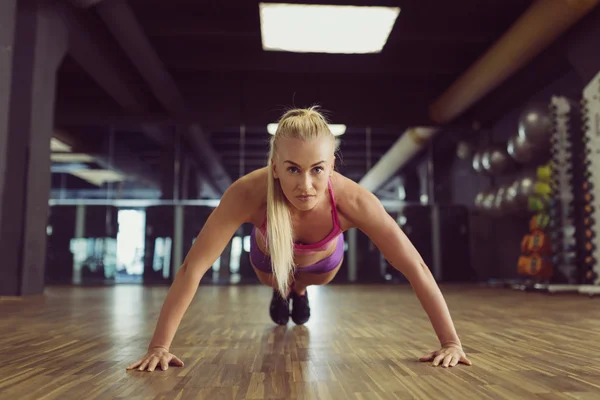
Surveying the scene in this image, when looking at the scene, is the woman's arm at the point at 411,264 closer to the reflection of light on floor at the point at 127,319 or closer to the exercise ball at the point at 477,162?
the reflection of light on floor at the point at 127,319

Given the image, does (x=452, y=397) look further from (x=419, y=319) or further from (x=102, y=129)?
(x=102, y=129)

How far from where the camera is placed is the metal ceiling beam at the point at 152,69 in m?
4.36

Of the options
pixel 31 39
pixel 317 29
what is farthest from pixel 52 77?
pixel 317 29

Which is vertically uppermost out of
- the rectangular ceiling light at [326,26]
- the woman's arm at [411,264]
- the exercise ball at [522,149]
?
the rectangular ceiling light at [326,26]

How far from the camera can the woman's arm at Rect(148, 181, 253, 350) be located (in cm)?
144

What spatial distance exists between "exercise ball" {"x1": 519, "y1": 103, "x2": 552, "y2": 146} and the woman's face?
3842mm

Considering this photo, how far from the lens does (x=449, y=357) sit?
143cm

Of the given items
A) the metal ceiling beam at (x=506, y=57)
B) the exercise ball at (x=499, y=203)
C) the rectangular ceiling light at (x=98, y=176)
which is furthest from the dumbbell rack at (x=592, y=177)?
the rectangular ceiling light at (x=98, y=176)

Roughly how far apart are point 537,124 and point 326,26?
2167mm

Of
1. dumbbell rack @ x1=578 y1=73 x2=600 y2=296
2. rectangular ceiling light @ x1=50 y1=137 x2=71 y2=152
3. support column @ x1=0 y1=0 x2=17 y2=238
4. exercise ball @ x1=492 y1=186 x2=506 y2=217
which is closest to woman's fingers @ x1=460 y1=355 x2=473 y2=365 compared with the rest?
support column @ x1=0 y1=0 x2=17 y2=238

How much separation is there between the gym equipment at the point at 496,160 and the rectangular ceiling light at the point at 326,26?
6.03ft

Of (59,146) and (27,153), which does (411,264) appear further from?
(59,146)

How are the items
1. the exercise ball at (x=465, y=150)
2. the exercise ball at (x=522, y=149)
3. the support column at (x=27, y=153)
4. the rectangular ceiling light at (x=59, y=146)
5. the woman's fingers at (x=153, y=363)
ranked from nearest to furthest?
the woman's fingers at (x=153, y=363) → the support column at (x=27, y=153) → the exercise ball at (x=522, y=149) → the exercise ball at (x=465, y=150) → the rectangular ceiling light at (x=59, y=146)

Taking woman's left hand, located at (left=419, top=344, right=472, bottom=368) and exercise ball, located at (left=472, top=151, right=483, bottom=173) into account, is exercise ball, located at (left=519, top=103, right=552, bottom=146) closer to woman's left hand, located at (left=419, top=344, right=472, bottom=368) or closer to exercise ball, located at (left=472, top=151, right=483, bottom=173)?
exercise ball, located at (left=472, top=151, right=483, bottom=173)
